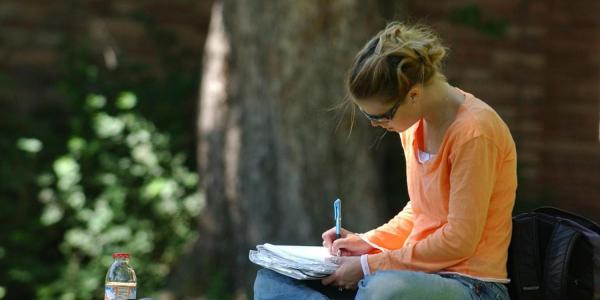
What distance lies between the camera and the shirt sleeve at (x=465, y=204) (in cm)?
336

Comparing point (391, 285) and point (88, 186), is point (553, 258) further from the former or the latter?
point (88, 186)

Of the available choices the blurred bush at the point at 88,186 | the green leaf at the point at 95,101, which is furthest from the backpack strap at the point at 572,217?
the green leaf at the point at 95,101

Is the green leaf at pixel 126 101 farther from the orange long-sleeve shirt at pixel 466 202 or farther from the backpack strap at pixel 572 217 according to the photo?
the backpack strap at pixel 572 217

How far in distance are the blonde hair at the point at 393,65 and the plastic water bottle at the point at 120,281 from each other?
104cm

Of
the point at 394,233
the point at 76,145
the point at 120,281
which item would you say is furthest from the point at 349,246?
the point at 76,145

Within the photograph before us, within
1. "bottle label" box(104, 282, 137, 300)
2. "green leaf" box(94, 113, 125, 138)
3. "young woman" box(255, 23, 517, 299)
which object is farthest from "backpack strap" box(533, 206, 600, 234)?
"green leaf" box(94, 113, 125, 138)

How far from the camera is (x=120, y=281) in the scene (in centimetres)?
386

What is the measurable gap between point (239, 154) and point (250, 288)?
0.87 m

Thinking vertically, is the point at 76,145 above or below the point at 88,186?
above

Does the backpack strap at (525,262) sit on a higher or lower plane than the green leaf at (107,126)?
lower

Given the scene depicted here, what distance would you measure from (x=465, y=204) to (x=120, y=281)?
1.26m

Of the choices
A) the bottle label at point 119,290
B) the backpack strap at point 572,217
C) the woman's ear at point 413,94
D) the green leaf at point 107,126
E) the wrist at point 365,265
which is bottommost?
the bottle label at point 119,290

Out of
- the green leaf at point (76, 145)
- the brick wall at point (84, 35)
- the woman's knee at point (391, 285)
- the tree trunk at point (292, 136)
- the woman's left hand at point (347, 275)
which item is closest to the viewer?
the woman's knee at point (391, 285)

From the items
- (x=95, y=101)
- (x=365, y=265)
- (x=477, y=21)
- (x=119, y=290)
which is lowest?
(x=119, y=290)
